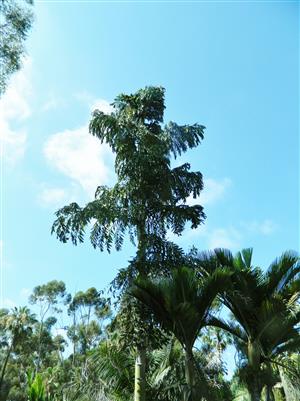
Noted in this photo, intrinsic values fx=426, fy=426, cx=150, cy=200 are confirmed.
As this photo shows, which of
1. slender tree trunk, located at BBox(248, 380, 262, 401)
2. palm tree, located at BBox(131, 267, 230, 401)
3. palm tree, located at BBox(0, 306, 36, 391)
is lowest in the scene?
slender tree trunk, located at BBox(248, 380, 262, 401)

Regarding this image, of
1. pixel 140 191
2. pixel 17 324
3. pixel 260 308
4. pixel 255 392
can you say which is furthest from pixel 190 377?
pixel 17 324

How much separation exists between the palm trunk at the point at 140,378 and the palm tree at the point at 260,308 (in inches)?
62.8

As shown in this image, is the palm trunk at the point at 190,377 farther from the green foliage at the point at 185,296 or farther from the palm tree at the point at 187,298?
the green foliage at the point at 185,296

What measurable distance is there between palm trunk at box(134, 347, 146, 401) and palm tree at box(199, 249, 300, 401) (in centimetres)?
160

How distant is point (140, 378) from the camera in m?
8.42

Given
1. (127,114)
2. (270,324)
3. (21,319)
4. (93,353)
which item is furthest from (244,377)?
(21,319)

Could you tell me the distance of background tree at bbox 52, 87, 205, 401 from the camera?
9.82 m

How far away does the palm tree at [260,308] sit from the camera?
26.0ft

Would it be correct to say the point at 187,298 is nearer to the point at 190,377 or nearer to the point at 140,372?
the point at 190,377

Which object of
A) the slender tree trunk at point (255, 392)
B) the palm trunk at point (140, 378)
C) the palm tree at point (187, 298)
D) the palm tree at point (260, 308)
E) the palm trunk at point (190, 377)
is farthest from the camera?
the palm trunk at point (140, 378)

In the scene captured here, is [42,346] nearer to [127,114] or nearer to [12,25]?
[127,114]

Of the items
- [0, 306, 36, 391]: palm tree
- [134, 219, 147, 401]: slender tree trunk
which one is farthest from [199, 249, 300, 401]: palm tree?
[0, 306, 36, 391]: palm tree

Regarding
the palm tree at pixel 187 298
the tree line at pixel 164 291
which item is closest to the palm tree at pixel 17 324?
the tree line at pixel 164 291

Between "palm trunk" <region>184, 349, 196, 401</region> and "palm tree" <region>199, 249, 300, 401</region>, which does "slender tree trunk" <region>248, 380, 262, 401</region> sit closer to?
"palm tree" <region>199, 249, 300, 401</region>
